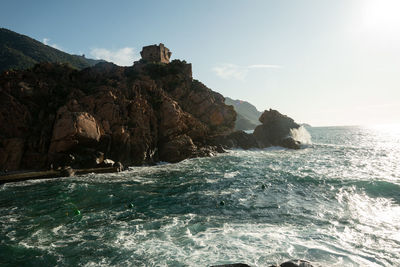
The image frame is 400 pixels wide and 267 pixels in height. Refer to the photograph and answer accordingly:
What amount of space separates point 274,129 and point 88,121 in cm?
5617

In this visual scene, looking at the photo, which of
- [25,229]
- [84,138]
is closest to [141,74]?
[84,138]

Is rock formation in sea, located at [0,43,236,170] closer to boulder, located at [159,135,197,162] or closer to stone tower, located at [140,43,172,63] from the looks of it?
boulder, located at [159,135,197,162]

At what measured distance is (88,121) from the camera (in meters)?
33.4

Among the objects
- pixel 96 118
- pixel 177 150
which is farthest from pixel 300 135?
pixel 96 118

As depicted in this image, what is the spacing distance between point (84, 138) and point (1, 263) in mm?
24154

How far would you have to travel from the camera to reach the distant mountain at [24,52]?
107125mm

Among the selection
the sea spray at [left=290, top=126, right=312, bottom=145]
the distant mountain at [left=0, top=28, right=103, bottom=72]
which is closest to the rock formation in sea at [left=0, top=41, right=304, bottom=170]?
the sea spray at [left=290, top=126, right=312, bottom=145]

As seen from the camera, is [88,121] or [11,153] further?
[88,121]

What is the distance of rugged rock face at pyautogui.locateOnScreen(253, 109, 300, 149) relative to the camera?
6900cm

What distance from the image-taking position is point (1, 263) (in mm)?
9938

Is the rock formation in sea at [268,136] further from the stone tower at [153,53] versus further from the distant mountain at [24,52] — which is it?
the distant mountain at [24,52]

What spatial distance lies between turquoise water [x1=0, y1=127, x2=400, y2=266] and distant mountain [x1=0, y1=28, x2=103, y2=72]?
Answer: 364 feet

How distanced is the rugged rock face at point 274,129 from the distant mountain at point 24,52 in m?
95.5

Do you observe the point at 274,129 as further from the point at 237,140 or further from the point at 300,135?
the point at 237,140
